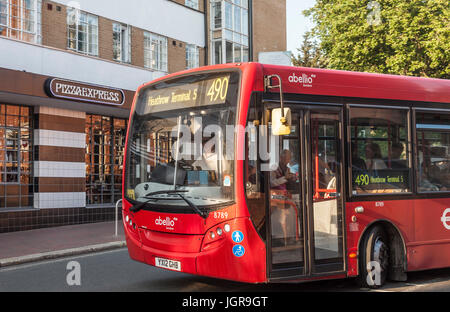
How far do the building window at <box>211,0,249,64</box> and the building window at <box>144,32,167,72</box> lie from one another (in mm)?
3444

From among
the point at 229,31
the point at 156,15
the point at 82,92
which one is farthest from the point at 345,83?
the point at 229,31

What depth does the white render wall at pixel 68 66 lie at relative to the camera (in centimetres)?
1536

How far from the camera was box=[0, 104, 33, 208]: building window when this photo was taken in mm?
15531

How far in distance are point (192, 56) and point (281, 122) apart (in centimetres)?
1730

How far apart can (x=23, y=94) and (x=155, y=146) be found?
8608 millimetres

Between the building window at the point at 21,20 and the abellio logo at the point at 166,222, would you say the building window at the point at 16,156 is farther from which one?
the abellio logo at the point at 166,222

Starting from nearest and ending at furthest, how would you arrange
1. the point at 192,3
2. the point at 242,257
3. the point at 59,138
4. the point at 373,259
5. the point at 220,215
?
1. the point at 242,257
2. the point at 220,215
3. the point at 373,259
4. the point at 59,138
5. the point at 192,3

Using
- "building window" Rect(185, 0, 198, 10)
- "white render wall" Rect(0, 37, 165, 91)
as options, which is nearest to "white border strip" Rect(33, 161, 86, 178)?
"white render wall" Rect(0, 37, 165, 91)

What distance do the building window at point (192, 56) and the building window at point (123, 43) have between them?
11.5ft

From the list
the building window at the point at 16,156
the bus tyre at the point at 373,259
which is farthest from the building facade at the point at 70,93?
the bus tyre at the point at 373,259

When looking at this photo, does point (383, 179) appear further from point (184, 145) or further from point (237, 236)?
point (184, 145)

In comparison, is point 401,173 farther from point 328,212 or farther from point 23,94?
point 23,94

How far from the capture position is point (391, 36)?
69.6 ft

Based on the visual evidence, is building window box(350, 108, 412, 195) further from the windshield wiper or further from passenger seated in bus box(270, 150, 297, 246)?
the windshield wiper
